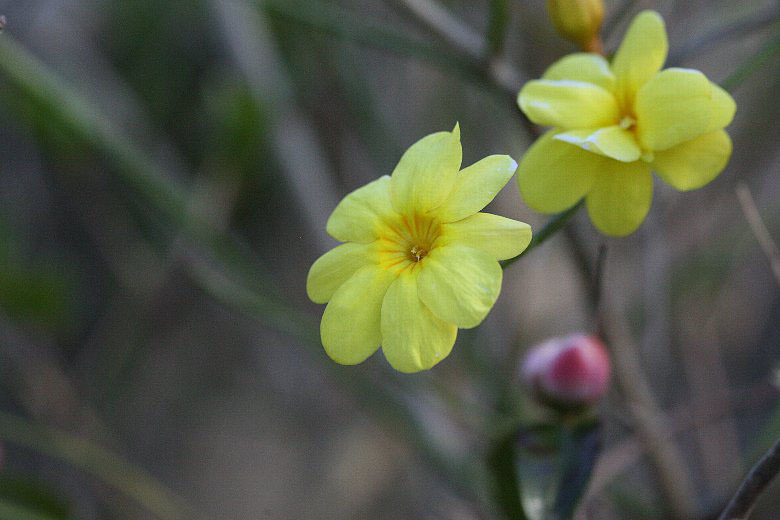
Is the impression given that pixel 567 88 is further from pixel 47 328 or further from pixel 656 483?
pixel 47 328

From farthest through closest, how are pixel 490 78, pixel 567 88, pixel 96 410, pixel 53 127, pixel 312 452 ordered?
1. pixel 312 452
2. pixel 96 410
3. pixel 53 127
4. pixel 490 78
5. pixel 567 88

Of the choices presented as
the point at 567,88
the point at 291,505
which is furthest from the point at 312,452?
the point at 567,88

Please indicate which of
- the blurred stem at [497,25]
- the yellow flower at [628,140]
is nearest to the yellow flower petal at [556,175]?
the yellow flower at [628,140]

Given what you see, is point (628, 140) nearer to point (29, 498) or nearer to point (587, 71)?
point (587, 71)

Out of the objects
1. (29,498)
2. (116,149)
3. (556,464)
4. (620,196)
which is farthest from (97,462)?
(620,196)

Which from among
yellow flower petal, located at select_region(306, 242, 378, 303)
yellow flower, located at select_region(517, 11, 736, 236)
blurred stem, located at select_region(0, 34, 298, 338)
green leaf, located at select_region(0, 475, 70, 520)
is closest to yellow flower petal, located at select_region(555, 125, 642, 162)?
yellow flower, located at select_region(517, 11, 736, 236)

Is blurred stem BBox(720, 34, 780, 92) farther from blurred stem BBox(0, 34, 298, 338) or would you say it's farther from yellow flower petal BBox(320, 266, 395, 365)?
blurred stem BBox(0, 34, 298, 338)
